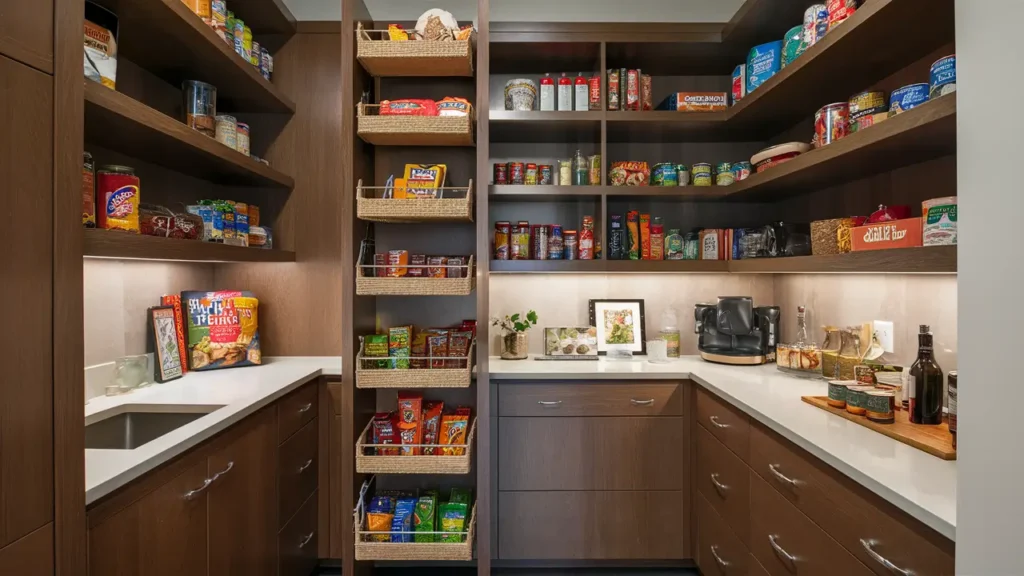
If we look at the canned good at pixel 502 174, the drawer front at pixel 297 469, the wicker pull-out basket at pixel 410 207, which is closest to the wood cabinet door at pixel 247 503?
the drawer front at pixel 297 469

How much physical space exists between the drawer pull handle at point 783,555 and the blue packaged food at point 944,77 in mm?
1239

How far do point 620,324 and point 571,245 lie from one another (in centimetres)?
52

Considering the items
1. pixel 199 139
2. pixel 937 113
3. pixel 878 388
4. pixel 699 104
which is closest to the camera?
pixel 937 113

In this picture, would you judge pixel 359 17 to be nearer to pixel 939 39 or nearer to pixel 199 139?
pixel 199 139

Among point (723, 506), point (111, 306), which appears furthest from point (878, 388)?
point (111, 306)

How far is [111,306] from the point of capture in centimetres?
193

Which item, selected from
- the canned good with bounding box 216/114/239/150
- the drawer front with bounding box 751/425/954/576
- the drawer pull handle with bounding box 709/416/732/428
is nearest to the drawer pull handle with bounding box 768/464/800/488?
the drawer front with bounding box 751/425/954/576

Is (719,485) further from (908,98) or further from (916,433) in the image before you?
(908,98)

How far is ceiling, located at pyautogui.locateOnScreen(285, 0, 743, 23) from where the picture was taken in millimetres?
2615

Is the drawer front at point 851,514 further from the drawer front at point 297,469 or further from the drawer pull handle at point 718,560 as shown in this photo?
the drawer front at point 297,469
